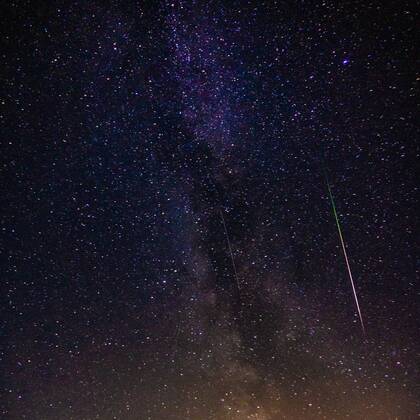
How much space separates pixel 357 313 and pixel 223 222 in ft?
4.54

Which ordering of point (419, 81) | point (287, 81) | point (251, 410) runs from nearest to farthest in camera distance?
point (419, 81) < point (287, 81) < point (251, 410)

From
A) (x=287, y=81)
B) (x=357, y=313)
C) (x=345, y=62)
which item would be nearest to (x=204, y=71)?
(x=287, y=81)

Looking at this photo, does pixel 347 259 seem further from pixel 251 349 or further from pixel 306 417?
pixel 306 417

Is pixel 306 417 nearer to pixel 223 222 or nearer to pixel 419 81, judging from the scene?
pixel 223 222

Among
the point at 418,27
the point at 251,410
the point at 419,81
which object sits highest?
the point at 418,27

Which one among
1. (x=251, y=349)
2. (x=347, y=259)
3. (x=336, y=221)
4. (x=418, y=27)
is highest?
(x=418, y=27)

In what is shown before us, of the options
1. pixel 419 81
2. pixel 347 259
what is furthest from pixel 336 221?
pixel 419 81

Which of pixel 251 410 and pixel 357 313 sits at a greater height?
pixel 357 313

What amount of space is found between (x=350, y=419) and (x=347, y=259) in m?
1.71

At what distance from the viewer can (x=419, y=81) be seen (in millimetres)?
1923

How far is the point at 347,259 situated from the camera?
2469mm

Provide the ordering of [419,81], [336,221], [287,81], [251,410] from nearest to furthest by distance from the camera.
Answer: [419,81]
[287,81]
[336,221]
[251,410]

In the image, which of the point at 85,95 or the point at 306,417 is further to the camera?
the point at 306,417

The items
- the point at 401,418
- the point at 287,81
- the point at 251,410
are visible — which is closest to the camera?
the point at 287,81
